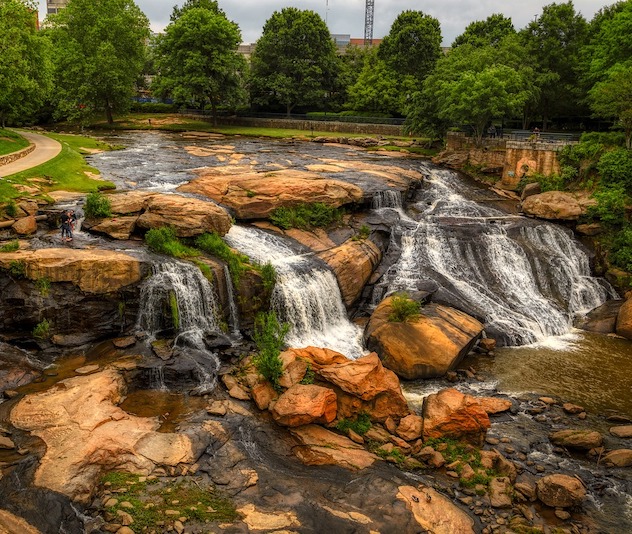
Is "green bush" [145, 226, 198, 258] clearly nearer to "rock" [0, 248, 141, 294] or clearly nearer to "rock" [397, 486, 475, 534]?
"rock" [0, 248, 141, 294]

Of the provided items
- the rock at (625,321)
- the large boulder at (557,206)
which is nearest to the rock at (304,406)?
the rock at (625,321)

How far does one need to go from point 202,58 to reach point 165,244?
151ft

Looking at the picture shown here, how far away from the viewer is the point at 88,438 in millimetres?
13227

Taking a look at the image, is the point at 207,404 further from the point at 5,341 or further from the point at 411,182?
the point at 411,182

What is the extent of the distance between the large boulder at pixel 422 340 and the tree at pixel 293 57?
51249mm

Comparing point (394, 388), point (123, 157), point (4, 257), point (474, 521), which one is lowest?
point (474, 521)

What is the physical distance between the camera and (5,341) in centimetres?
1781

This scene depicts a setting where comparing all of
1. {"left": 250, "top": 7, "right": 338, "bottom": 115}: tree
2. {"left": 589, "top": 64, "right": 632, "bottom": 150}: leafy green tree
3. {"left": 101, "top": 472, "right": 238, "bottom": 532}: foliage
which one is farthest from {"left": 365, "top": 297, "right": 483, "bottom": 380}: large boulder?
{"left": 250, "top": 7, "right": 338, "bottom": 115}: tree

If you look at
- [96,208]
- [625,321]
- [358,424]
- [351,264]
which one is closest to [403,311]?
[351,264]

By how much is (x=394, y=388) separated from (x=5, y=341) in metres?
12.8

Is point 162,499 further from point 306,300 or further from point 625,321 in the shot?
point 625,321

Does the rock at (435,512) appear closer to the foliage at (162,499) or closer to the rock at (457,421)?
the rock at (457,421)

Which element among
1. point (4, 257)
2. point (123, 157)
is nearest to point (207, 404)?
point (4, 257)

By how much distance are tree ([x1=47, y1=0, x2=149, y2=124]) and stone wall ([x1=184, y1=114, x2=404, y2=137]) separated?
40.4 ft
